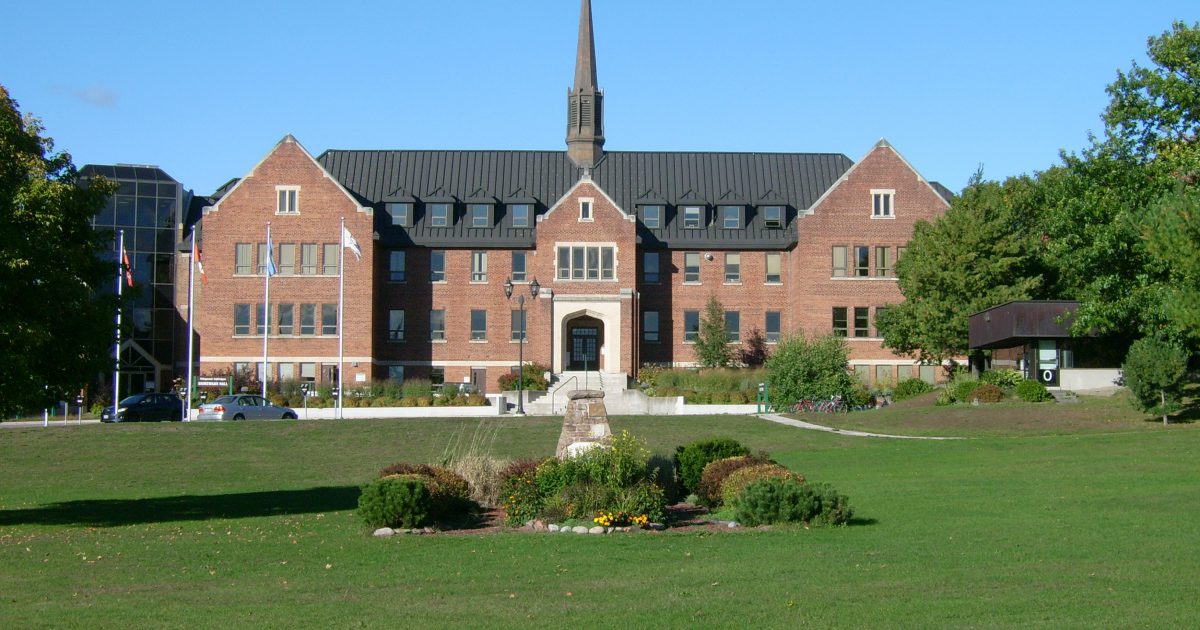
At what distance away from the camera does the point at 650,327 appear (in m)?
66.8

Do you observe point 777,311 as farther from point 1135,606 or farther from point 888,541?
point 1135,606

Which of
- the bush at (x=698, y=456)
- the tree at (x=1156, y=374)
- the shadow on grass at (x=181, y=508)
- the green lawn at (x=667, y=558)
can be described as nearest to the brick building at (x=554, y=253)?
the tree at (x=1156, y=374)

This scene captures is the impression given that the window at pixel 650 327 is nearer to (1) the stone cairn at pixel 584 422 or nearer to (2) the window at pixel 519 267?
(2) the window at pixel 519 267

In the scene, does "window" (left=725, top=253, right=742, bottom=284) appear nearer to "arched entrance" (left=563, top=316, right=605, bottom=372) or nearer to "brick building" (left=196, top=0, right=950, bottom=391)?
"brick building" (left=196, top=0, right=950, bottom=391)

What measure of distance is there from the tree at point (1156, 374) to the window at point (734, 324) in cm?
3156

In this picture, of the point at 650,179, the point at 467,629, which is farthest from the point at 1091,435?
the point at 650,179

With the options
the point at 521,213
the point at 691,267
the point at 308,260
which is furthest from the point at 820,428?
the point at 308,260

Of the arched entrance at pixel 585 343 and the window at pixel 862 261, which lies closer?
the window at pixel 862 261

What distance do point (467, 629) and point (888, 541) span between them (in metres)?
7.02

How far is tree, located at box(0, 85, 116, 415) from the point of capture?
797 inches

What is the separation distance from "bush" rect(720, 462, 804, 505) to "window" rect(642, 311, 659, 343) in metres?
44.8

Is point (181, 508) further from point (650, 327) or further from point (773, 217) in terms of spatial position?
point (773, 217)

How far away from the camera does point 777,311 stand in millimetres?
67125

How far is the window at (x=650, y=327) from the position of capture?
66.7 meters
